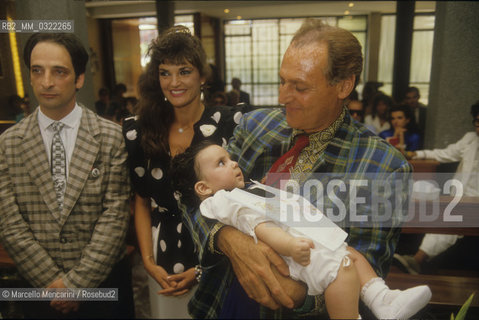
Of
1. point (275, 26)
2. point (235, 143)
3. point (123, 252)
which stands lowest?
point (123, 252)

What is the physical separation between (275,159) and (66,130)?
799 mm

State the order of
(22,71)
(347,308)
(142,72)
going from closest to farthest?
1. (347,308)
2. (22,71)
3. (142,72)

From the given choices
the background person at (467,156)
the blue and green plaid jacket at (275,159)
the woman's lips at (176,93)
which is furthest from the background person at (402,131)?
the woman's lips at (176,93)

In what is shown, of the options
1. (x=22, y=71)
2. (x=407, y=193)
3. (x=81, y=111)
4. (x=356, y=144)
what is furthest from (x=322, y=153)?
(x=22, y=71)

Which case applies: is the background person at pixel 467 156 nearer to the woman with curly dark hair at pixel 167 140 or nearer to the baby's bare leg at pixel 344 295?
the baby's bare leg at pixel 344 295

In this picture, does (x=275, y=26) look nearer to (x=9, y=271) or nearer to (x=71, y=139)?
(x=71, y=139)

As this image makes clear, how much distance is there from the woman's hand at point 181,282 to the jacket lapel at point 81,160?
572mm

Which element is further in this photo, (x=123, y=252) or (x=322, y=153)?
(x=123, y=252)

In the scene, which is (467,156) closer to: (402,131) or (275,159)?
(275,159)

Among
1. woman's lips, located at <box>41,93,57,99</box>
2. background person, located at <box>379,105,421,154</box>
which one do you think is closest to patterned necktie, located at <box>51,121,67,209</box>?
woman's lips, located at <box>41,93,57,99</box>

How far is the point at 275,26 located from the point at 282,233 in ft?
2.79

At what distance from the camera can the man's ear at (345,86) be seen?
0.99 m

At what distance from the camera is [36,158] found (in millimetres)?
1312

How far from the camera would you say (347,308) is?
94 cm
